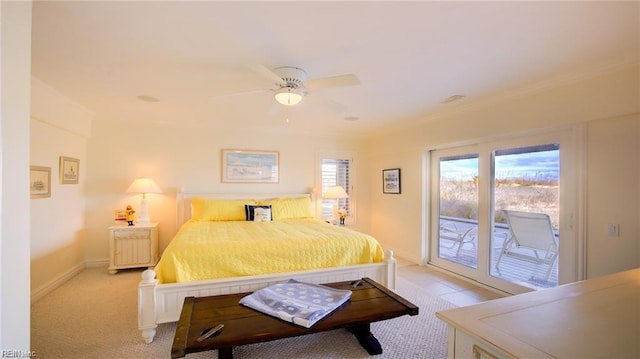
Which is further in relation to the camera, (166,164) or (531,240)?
(166,164)

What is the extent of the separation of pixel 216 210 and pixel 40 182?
1.92 m

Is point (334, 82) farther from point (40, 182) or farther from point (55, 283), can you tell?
point (55, 283)

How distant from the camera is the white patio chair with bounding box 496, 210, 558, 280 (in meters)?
2.78

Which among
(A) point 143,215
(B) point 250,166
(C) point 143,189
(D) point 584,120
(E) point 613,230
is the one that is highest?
(D) point 584,120

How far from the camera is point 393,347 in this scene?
7.22 feet

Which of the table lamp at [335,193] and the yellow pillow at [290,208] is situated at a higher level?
the table lamp at [335,193]

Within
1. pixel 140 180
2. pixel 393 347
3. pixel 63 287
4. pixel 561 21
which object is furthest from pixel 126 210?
pixel 561 21

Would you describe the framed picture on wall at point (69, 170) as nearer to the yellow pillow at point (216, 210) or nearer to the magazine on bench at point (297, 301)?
the yellow pillow at point (216, 210)

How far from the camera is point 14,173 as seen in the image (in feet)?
4.02

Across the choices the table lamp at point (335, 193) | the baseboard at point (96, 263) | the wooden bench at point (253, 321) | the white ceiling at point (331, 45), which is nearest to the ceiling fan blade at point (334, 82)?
the white ceiling at point (331, 45)

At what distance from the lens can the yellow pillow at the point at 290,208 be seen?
436 centimetres

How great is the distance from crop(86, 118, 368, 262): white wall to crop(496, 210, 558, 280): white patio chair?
3.16 m

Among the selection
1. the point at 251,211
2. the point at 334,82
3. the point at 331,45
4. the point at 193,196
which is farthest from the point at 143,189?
the point at 331,45

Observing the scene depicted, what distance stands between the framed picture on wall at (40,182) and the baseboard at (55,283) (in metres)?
1.01
